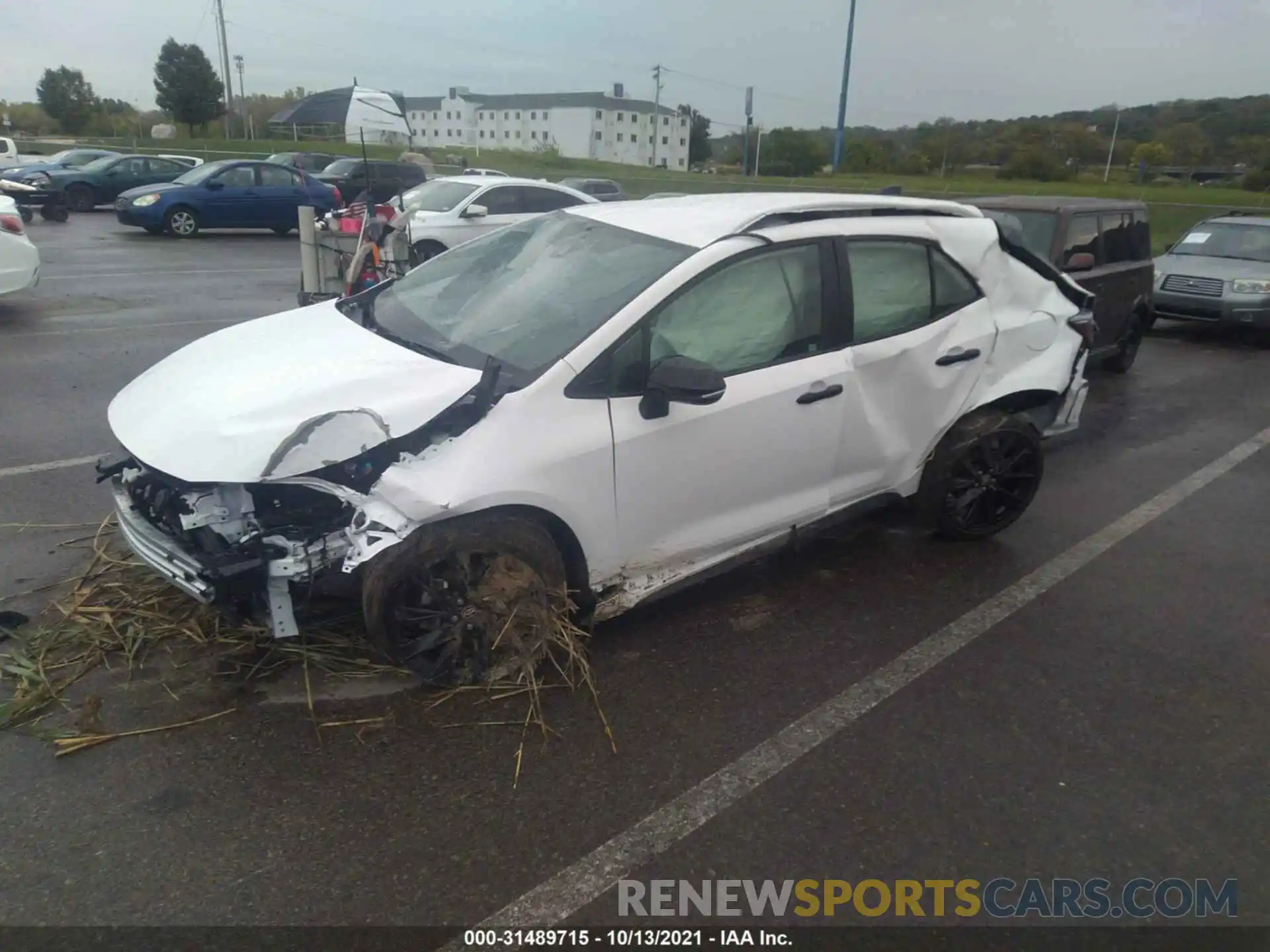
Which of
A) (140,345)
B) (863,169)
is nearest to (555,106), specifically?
(863,169)

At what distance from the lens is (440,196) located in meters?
13.8

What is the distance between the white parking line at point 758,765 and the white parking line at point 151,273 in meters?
12.5

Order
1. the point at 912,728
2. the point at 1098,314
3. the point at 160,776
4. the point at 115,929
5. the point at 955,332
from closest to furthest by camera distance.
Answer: the point at 115,929
the point at 160,776
the point at 912,728
the point at 955,332
the point at 1098,314

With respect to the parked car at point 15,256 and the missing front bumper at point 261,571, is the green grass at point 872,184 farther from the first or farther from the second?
the missing front bumper at point 261,571

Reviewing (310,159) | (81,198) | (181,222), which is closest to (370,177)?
(181,222)

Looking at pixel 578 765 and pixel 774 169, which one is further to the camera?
pixel 774 169

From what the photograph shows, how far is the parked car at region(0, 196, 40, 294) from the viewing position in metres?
9.65

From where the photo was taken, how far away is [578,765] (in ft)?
10.4

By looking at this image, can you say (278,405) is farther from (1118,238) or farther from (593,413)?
(1118,238)

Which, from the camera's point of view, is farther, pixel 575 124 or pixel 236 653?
pixel 575 124

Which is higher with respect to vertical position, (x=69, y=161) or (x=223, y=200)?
(x=69, y=161)

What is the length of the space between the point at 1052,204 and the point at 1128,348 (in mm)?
2039

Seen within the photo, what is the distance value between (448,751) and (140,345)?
722 centimetres

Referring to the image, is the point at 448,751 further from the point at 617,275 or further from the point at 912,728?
the point at 617,275
